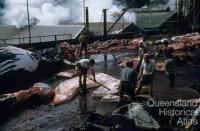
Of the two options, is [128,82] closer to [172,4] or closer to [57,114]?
[57,114]

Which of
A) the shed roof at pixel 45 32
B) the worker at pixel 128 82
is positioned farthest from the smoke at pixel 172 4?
the worker at pixel 128 82

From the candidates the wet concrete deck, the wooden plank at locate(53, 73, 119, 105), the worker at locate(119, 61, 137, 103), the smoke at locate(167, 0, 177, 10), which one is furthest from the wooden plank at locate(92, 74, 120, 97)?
the smoke at locate(167, 0, 177, 10)

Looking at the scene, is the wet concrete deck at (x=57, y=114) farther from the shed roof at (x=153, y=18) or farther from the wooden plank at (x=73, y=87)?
the shed roof at (x=153, y=18)

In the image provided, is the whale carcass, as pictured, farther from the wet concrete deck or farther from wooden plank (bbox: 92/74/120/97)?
wooden plank (bbox: 92/74/120/97)

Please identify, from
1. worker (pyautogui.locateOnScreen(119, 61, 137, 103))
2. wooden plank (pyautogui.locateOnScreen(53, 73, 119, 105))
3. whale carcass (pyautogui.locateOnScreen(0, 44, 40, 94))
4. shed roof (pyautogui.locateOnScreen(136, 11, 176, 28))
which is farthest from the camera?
shed roof (pyautogui.locateOnScreen(136, 11, 176, 28))

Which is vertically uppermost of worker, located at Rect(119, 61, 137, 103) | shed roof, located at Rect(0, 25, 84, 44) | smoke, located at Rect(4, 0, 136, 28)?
smoke, located at Rect(4, 0, 136, 28)

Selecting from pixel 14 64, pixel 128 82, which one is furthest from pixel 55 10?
pixel 128 82

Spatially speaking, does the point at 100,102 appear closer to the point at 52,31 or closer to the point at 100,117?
the point at 100,117

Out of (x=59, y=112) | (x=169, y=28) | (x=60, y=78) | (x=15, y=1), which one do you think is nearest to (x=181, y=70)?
(x=60, y=78)

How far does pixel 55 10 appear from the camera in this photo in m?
61.0

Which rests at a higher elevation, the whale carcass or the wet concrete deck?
the whale carcass

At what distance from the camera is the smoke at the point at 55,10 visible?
57.3 metres

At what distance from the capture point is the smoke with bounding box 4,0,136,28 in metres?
57.3

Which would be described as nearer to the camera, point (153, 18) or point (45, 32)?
point (45, 32)
